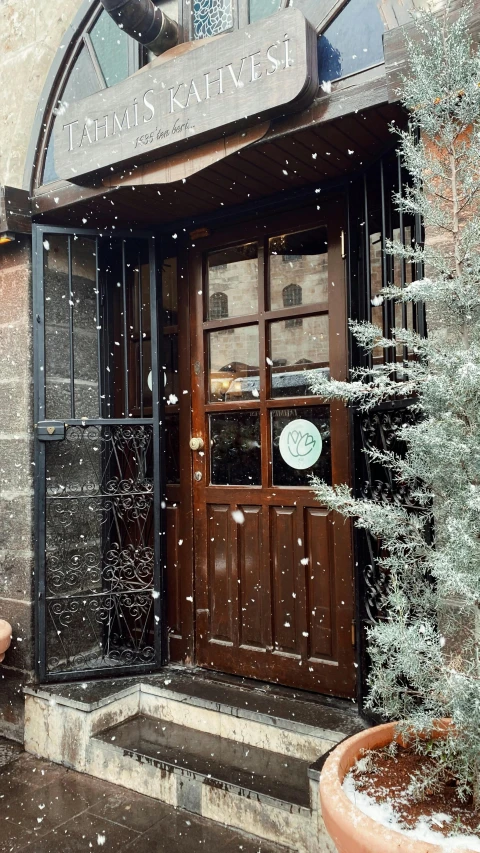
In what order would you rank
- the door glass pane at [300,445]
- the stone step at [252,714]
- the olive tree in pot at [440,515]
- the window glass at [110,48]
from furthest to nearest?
the window glass at [110,48] < the door glass pane at [300,445] < the stone step at [252,714] < the olive tree in pot at [440,515]

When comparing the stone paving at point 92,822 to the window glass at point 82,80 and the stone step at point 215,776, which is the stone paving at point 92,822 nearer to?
the stone step at point 215,776

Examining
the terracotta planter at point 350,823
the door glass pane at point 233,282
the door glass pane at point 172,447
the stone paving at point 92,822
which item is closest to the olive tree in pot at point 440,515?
the terracotta planter at point 350,823

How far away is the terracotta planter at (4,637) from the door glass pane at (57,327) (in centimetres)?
133

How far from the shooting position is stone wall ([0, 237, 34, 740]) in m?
4.02

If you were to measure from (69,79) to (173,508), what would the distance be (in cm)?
286

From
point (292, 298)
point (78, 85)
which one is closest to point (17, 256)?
point (78, 85)

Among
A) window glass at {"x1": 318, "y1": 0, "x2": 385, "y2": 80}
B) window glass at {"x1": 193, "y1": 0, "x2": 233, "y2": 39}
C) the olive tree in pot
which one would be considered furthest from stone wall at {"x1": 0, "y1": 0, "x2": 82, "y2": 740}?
the olive tree in pot

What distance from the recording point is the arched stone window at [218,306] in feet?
13.4

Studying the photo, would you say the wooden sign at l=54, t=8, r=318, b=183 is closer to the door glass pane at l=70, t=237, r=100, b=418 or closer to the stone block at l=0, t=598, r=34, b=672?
the door glass pane at l=70, t=237, r=100, b=418

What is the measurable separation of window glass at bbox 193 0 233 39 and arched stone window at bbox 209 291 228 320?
1.45 m

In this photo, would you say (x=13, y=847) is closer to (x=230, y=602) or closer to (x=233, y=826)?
(x=233, y=826)

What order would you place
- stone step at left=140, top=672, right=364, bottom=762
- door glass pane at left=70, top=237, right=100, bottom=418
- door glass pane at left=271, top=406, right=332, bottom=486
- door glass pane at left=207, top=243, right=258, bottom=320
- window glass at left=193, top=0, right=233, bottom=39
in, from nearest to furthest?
1. stone step at left=140, top=672, right=364, bottom=762
2. window glass at left=193, top=0, right=233, bottom=39
3. door glass pane at left=271, top=406, right=332, bottom=486
4. door glass pane at left=207, top=243, right=258, bottom=320
5. door glass pane at left=70, top=237, right=100, bottom=418

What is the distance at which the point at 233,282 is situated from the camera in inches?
159

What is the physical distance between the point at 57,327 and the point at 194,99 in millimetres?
1711
